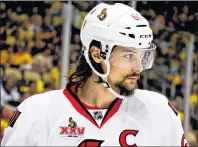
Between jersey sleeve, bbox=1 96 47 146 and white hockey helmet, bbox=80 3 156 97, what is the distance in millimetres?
258

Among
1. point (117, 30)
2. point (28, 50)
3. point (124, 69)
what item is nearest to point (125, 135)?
point (124, 69)

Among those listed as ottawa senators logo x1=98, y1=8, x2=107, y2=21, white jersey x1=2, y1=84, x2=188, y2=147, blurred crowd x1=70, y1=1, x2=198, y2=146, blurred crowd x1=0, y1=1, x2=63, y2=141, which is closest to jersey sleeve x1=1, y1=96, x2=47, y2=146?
white jersey x1=2, y1=84, x2=188, y2=147

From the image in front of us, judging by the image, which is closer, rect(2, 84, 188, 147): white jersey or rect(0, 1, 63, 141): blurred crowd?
rect(2, 84, 188, 147): white jersey

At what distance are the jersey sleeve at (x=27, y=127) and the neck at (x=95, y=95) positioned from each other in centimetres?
18

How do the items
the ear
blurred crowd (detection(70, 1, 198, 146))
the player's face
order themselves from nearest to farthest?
1. the player's face
2. the ear
3. blurred crowd (detection(70, 1, 198, 146))

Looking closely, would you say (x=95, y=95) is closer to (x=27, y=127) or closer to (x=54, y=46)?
(x=27, y=127)

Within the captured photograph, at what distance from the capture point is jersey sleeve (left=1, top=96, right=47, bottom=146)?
2107mm

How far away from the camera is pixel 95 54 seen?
221cm

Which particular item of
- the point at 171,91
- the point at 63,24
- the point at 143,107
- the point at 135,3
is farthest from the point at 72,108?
the point at 171,91

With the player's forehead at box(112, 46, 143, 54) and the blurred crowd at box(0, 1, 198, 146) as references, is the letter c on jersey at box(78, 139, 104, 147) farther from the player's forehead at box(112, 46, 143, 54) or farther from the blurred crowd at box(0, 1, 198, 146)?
the blurred crowd at box(0, 1, 198, 146)

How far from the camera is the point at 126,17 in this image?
213cm

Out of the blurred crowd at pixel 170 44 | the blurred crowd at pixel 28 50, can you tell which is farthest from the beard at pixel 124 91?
the blurred crowd at pixel 28 50

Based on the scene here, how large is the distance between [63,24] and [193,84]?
7.32 feet

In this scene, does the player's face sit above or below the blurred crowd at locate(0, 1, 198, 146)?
above
